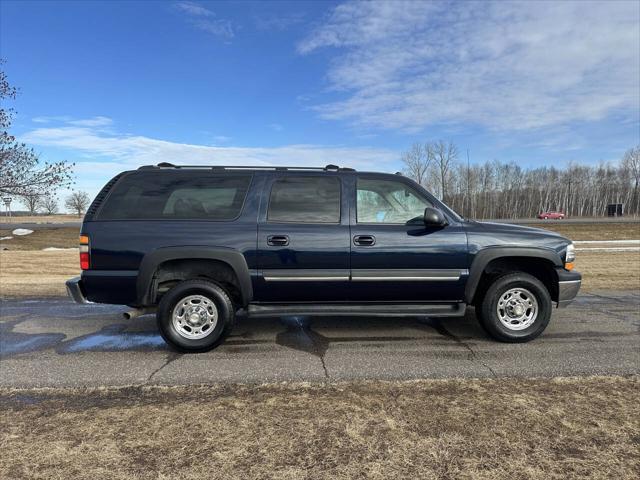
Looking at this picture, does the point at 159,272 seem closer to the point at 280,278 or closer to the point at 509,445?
the point at 280,278

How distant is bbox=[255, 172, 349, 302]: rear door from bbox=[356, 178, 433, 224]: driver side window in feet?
0.78

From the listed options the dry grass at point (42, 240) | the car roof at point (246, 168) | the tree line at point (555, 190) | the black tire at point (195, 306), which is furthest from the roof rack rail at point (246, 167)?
the tree line at point (555, 190)

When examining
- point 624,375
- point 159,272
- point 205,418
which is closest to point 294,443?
point 205,418

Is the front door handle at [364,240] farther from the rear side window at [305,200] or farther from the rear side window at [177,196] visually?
the rear side window at [177,196]

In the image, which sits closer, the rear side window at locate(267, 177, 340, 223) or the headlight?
the rear side window at locate(267, 177, 340, 223)

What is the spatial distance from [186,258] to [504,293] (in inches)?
143

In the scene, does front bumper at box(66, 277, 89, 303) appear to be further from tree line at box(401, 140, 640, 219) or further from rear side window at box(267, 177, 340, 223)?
tree line at box(401, 140, 640, 219)

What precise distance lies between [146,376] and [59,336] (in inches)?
88.4

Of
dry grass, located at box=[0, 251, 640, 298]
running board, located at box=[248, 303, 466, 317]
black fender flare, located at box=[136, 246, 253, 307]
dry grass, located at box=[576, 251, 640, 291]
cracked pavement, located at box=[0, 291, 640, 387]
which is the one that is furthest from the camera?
dry grass, located at box=[576, 251, 640, 291]

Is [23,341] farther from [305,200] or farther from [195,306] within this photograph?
[305,200]

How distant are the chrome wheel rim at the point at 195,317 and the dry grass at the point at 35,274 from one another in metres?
5.43

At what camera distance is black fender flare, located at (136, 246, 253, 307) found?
455cm

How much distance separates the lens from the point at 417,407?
325 centimetres

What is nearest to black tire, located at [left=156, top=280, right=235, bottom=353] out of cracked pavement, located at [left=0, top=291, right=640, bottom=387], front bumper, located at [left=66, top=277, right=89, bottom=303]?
cracked pavement, located at [left=0, top=291, right=640, bottom=387]
